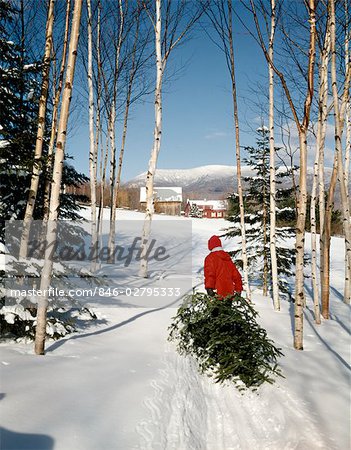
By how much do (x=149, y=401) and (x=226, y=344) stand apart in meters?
1.53

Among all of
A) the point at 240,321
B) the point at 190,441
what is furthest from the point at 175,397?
the point at 240,321

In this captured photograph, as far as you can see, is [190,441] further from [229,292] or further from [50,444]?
[229,292]

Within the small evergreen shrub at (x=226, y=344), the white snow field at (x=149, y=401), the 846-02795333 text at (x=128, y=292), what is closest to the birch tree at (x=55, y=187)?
the white snow field at (x=149, y=401)

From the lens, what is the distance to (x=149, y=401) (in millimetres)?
3281

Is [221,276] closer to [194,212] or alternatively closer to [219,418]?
[219,418]

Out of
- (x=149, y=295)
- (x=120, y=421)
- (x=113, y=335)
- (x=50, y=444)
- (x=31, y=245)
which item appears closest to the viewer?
(x=50, y=444)

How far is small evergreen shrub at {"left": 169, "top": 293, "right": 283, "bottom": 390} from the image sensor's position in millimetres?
4137

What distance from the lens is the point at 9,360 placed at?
12.1 ft

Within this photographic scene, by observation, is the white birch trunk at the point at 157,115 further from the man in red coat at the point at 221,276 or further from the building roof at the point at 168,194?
the building roof at the point at 168,194

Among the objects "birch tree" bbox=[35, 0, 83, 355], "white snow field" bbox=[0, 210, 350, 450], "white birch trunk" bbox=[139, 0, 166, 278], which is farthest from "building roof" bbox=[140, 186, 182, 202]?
"birch tree" bbox=[35, 0, 83, 355]

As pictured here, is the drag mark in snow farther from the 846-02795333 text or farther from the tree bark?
the tree bark

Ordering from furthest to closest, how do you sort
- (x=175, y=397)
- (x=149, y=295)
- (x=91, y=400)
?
(x=149, y=295) → (x=175, y=397) → (x=91, y=400)

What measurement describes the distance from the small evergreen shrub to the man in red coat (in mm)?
159

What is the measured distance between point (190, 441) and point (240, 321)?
1.94 meters
